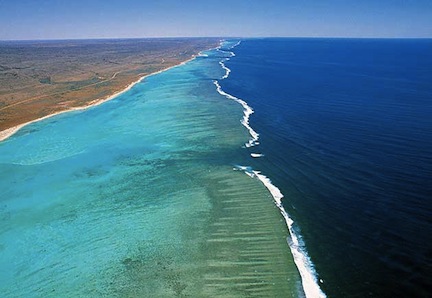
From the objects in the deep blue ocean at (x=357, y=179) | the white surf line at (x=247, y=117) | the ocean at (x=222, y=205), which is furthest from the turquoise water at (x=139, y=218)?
the deep blue ocean at (x=357, y=179)

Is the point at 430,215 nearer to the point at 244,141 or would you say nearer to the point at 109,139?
the point at 244,141

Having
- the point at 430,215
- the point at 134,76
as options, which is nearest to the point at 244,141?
the point at 430,215

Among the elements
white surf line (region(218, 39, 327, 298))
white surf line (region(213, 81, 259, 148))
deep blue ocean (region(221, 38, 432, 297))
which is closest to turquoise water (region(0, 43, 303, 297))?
white surf line (region(218, 39, 327, 298))

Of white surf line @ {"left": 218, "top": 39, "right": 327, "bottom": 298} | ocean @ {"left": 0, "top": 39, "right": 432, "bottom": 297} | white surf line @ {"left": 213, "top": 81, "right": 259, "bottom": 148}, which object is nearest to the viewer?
white surf line @ {"left": 218, "top": 39, "right": 327, "bottom": 298}

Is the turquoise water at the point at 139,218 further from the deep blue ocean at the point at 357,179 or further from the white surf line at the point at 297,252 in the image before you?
the deep blue ocean at the point at 357,179

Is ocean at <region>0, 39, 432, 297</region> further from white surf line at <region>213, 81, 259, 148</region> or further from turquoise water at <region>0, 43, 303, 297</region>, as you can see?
white surf line at <region>213, 81, 259, 148</region>

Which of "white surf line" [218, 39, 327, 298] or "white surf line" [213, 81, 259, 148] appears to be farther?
"white surf line" [213, 81, 259, 148]
